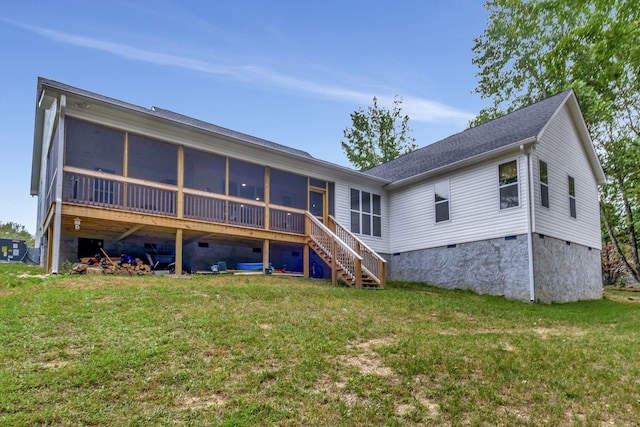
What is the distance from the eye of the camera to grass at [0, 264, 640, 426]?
361 cm

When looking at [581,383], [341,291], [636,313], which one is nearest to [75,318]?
[341,291]

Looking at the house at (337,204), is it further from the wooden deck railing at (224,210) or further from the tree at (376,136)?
the tree at (376,136)

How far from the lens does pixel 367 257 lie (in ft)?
43.3

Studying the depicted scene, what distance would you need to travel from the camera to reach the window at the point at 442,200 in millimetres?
14281

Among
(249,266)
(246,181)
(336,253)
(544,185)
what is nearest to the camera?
(336,253)

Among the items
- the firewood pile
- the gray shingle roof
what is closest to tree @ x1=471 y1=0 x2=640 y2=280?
the gray shingle roof

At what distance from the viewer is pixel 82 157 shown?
1356 cm

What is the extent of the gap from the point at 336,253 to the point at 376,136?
22703 mm

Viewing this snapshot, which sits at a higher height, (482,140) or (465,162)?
(482,140)

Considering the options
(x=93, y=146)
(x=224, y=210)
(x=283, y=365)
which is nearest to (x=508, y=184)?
(x=224, y=210)

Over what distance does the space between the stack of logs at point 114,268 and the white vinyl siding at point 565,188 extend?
10.9 meters

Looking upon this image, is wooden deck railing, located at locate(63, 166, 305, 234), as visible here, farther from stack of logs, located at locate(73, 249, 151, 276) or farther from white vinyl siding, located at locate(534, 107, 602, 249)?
white vinyl siding, located at locate(534, 107, 602, 249)

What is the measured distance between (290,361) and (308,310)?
2.55 meters

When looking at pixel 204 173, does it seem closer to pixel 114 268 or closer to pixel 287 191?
pixel 287 191
